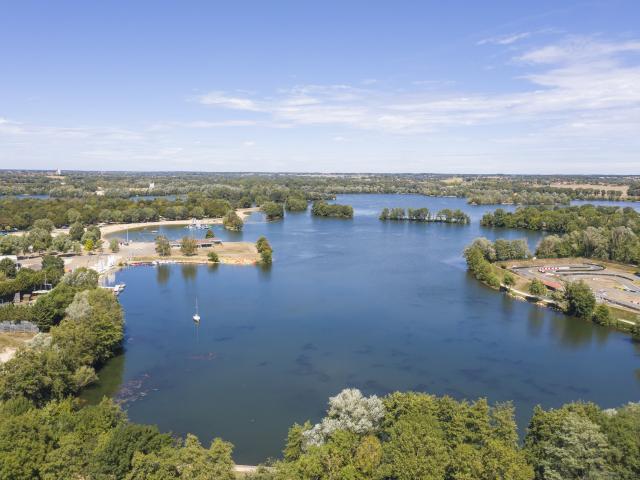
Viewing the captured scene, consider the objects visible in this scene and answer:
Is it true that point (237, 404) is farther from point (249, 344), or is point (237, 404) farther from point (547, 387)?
point (547, 387)

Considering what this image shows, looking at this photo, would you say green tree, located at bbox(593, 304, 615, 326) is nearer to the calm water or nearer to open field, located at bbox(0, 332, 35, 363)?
the calm water

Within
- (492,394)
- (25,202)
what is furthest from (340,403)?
(25,202)

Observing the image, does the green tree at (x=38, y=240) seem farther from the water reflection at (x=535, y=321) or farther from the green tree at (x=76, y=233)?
the water reflection at (x=535, y=321)

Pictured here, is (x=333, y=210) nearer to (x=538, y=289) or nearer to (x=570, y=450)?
(x=538, y=289)

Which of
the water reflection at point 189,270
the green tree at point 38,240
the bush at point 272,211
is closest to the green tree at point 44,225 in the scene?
the green tree at point 38,240

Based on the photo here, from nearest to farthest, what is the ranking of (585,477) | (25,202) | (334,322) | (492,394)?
(585,477) → (492,394) → (334,322) → (25,202)

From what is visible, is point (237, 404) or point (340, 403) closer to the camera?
point (340, 403)
